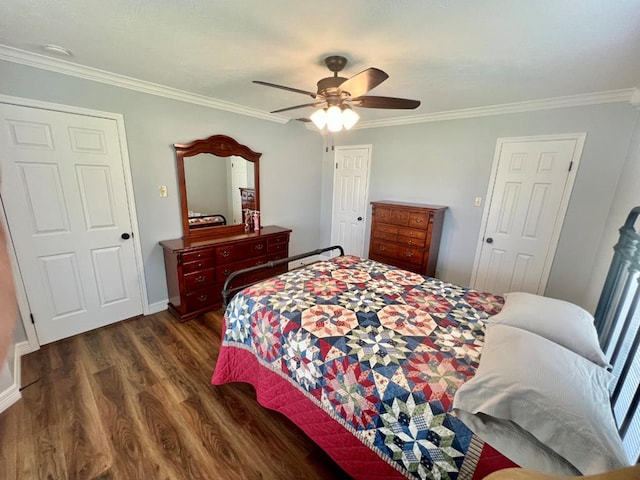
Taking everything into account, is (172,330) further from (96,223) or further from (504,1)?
(504,1)

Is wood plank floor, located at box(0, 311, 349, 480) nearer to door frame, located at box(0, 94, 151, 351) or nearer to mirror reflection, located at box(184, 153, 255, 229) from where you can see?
door frame, located at box(0, 94, 151, 351)

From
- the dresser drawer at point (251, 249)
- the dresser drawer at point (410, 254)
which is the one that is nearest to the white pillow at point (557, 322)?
the dresser drawer at point (410, 254)

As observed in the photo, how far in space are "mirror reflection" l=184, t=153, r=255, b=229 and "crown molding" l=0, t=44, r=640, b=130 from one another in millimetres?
594

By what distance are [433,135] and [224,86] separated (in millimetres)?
2537

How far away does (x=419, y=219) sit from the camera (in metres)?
3.31

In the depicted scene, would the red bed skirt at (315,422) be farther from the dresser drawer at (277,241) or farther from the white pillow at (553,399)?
the dresser drawer at (277,241)

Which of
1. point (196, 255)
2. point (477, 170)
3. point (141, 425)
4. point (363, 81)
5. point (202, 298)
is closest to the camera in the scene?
point (363, 81)

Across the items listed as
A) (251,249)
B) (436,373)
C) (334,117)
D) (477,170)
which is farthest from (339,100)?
(477,170)

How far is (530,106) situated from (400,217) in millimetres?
1703

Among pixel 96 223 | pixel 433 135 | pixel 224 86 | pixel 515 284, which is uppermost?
pixel 224 86

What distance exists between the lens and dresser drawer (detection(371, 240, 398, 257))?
3.59m

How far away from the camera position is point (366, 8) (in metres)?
1.39

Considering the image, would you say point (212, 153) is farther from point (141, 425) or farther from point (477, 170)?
point (477, 170)

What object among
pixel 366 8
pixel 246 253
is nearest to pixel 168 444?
pixel 246 253
